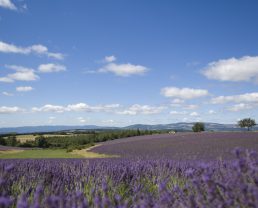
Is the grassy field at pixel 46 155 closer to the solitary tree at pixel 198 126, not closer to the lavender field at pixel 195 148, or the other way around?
the lavender field at pixel 195 148

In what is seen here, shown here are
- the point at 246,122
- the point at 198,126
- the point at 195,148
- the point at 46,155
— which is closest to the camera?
the point at 195,148

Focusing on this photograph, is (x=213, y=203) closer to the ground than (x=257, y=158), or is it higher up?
closer to the ground

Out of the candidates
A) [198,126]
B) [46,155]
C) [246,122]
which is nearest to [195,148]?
[46,155]

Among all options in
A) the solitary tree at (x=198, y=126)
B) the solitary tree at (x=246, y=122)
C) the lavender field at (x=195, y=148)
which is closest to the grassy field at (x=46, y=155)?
the lavender field at (x=195, y=148)

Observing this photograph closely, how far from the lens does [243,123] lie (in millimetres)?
41094

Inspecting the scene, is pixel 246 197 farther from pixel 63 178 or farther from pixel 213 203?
pixel 63 178

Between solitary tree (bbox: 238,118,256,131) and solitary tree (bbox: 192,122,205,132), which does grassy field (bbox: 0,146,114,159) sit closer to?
solitary tree (bbox: 192,122,205,132)

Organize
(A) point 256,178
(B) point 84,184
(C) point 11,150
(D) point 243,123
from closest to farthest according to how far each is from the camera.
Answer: (A) point 256,178, (B) point 84,184, (C) point 11,150, (D) point 243,123

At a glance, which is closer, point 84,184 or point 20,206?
point 20,206

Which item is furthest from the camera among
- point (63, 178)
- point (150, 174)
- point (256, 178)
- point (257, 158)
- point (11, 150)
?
point (11, 150)

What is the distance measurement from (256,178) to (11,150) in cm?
2327

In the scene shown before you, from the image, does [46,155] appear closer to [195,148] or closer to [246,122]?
[195,148]

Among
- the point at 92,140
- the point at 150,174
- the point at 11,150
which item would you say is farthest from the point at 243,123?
the point at 150,174

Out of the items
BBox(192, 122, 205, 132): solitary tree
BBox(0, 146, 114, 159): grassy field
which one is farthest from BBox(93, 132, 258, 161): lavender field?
BBox(192, 122, 205, 132): solitary tree
